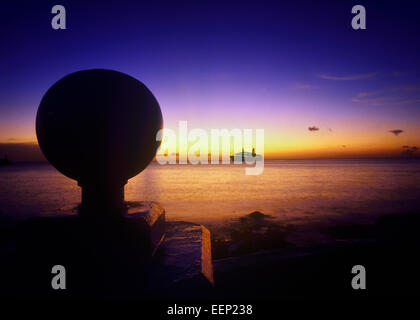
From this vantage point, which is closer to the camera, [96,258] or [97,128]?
[96,258]

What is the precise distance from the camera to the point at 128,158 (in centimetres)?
239

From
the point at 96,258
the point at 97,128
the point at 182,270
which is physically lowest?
the point at 182,270

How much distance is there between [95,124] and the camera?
7.30ft

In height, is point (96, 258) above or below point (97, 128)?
below

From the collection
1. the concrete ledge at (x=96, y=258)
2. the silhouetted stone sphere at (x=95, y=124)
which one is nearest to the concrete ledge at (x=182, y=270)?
the concrete ledge at (x=96, y=258)

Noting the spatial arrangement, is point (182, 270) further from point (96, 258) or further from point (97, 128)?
point (97, 128)

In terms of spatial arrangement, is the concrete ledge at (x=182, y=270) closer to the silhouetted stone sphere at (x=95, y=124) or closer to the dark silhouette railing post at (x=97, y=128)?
the dark silhouette railing post at (x=97, y=128)

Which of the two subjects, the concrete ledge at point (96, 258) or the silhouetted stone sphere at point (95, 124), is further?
the silhouetted stone sphere at point (95, 124)

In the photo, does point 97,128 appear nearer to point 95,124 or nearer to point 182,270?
point 95,124

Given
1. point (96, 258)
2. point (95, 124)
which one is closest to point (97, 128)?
point (95, 124)

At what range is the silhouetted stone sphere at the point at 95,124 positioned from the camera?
7.31 ft

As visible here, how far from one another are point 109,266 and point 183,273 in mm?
674

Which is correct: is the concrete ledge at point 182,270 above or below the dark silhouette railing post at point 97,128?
below
